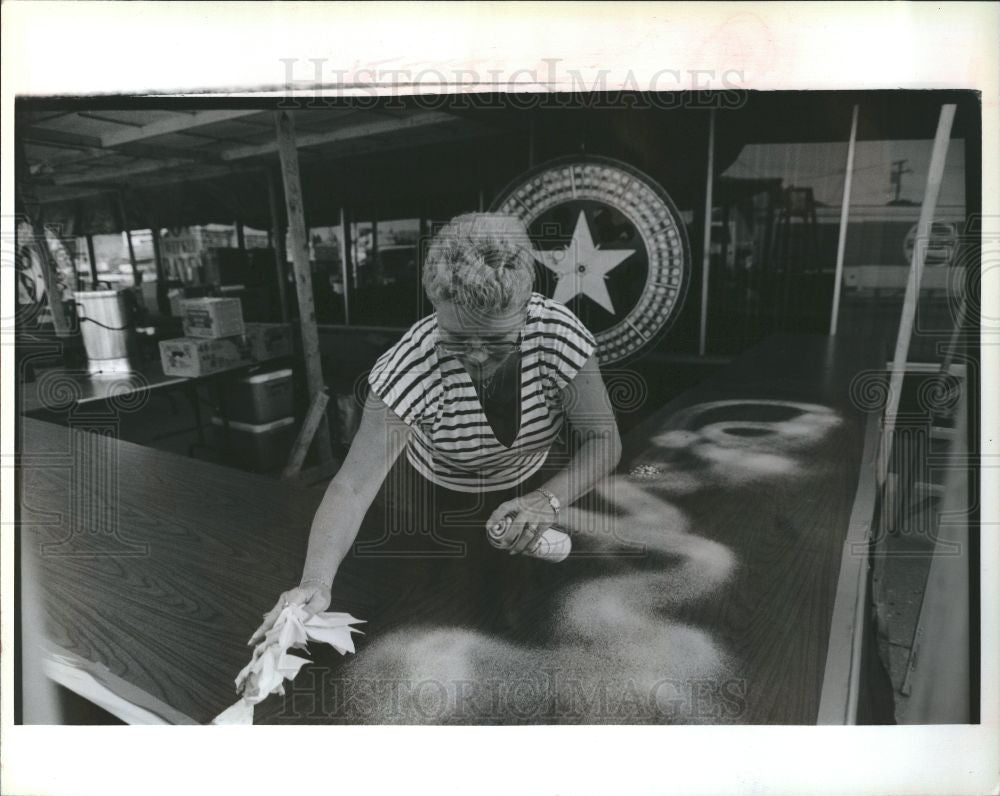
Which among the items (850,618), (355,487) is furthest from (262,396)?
(850,618)

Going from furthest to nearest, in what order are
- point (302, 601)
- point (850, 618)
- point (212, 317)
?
point (212, 317) → point (302, 601) → point (850, 618)

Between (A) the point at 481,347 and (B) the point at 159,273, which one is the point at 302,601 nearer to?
(A) the point at 481,347

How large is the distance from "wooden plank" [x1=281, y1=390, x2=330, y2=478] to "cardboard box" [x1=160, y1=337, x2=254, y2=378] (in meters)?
0.19

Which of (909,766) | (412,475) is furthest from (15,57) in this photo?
(909,766)

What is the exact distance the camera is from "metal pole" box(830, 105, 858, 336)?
147cm

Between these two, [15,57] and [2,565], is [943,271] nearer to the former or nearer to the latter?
[15,57]

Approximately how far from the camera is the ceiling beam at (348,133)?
55.2 inches

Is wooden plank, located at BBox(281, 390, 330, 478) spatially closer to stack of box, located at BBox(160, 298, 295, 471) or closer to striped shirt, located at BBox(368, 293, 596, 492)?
stack of box, located at BBox(160, 298, 295, 471)

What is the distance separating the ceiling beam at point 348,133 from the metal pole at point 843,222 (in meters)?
0.92

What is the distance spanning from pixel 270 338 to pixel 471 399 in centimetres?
50

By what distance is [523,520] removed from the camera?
140 cm

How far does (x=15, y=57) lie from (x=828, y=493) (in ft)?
6.65

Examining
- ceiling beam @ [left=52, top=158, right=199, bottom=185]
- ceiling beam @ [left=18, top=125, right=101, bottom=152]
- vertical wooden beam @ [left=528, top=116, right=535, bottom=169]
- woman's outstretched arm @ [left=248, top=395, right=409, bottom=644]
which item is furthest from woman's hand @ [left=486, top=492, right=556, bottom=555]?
ceiling beam @ [left=18, top=125, right=101, bottom=152]

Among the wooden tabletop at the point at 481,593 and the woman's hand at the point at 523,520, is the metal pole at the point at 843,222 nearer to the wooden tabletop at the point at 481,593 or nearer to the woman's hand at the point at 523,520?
the wooden tabletop at the point at 481,593
